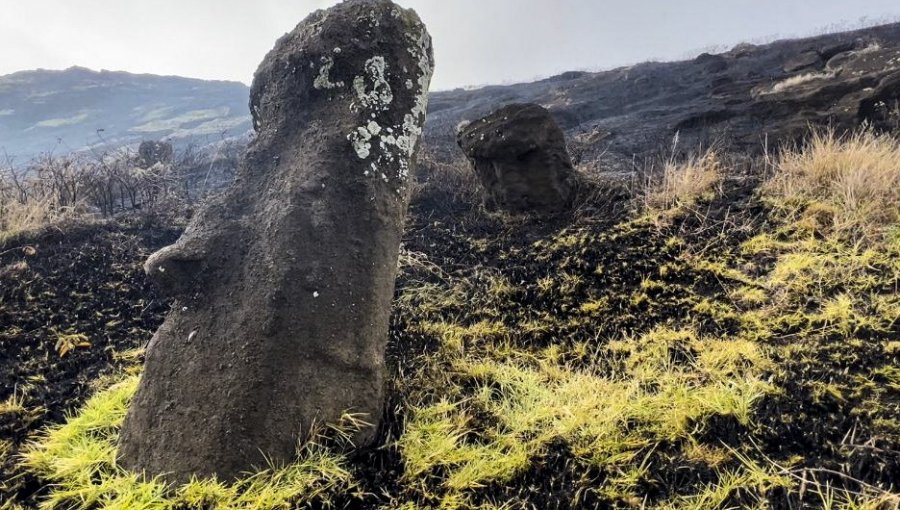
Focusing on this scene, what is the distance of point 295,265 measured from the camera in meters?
2.44

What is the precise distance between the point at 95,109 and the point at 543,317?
1984 inches

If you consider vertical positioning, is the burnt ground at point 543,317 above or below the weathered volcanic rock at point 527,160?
below

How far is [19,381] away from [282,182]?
6.85 feet

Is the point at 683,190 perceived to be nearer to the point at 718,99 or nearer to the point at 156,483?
the point at 156,483

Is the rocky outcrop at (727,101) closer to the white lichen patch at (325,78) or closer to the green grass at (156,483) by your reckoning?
the white lichen patch at (325,78)

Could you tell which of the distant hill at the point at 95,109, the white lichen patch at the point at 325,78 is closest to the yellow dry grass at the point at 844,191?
the white lichen patch at the point at 325,78

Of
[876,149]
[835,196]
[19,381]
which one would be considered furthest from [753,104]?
[19,381]

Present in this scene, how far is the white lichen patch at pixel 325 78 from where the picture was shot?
2963mm

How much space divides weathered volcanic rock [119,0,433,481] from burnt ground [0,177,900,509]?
0.42m

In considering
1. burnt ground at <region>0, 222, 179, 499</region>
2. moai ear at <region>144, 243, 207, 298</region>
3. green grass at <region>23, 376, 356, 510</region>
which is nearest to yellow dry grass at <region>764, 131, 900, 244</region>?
green grass at <region>23, 376, 356, 510</region>

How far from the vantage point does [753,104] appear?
9164 millimetres

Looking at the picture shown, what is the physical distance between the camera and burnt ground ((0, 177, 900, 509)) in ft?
6.49

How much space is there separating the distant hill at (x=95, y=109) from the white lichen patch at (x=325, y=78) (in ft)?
89.2

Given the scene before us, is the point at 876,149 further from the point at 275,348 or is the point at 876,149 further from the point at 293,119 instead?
the point at 275,348
